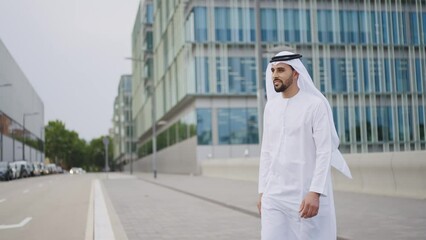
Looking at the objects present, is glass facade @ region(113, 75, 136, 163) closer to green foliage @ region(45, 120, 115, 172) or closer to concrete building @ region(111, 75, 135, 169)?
concrete building @ region(111, 75, 135, 169)

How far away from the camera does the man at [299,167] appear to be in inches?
134

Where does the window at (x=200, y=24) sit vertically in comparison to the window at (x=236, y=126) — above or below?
above

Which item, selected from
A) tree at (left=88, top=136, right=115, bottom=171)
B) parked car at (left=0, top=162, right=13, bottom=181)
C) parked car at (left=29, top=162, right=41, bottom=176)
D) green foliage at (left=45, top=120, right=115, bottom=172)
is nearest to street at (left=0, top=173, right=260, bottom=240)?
parked car at (left=0, top=162, right=13, bottom=181)

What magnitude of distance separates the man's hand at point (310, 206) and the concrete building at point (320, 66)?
43.1 metres

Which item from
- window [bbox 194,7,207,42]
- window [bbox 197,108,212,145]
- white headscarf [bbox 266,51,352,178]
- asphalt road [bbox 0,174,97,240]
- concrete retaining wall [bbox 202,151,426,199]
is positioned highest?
window [bbox 194,7,207,42]

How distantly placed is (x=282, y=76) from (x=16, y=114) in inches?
3527

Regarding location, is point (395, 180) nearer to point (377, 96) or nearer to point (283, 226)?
point (283, 226)

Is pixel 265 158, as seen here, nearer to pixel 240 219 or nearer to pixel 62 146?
pixel 240 219

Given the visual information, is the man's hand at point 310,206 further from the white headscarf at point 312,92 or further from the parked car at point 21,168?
the parked car at point 21,168

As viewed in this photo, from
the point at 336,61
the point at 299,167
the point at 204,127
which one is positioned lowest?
the point at 299,167

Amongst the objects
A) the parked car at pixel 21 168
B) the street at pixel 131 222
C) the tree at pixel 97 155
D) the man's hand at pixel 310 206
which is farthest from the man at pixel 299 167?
the tree at pixel 97 155

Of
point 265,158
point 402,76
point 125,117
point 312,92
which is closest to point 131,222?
point 265,158

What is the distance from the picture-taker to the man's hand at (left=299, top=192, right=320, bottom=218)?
130 inches

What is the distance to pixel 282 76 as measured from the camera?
3.68 meters
